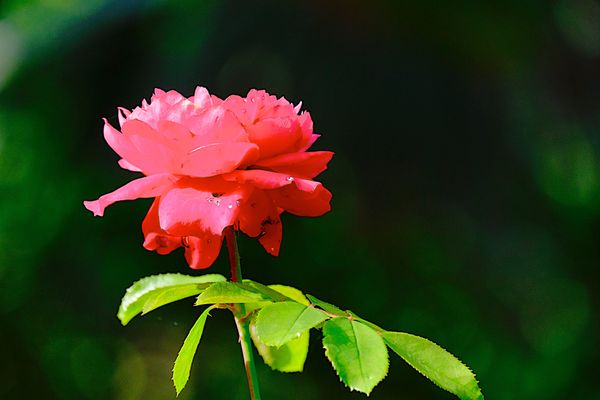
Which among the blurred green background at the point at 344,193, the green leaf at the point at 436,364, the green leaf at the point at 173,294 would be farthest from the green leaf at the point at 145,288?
the blurred green background at the point at 344,193

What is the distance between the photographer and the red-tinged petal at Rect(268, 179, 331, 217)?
443 millimetres

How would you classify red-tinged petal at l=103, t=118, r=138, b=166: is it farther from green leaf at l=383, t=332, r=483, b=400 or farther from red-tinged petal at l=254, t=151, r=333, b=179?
green leaf at l=383, t=332, r=483, b=400

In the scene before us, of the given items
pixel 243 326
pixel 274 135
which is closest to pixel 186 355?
pixel 243 326

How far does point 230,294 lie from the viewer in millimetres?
414

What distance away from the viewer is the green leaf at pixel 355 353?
38 cm

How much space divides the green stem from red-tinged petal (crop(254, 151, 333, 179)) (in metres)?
0.05

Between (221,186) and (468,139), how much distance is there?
3.66ft

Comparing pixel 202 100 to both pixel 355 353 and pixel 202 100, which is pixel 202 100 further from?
pixel 355 353

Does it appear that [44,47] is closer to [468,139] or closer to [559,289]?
[468,139]

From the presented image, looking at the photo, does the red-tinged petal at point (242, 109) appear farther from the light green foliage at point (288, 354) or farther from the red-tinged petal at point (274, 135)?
the light green foliage at point (288, 354)

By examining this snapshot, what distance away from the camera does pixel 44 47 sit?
1477mm

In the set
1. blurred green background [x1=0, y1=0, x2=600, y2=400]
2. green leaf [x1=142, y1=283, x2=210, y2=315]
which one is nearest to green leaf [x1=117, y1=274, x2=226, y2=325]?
green leaf [x1=142, y1=283, x2=210, y2=315]

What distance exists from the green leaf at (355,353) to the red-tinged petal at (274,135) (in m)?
0.11

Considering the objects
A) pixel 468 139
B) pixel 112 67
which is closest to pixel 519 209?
pixel 468 139
